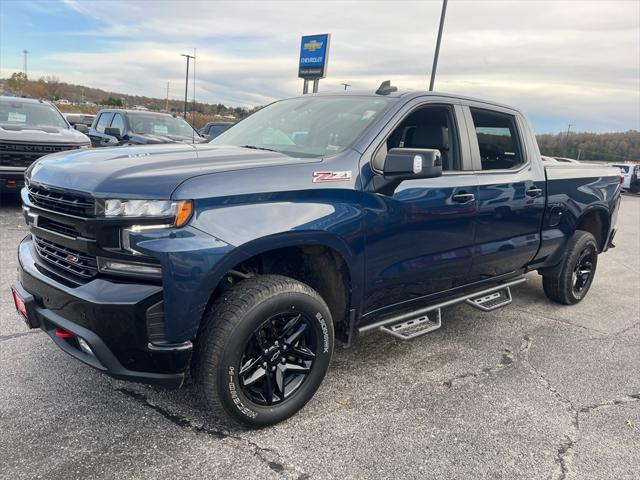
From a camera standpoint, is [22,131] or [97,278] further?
[22,131]

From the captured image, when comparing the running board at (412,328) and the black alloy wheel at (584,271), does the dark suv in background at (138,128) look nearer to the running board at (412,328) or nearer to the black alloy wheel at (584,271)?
the black alloy wheel at (584,271)

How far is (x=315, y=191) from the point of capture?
2814mm

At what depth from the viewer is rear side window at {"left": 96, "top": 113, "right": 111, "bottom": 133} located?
12078mm

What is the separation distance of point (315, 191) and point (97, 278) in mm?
1179

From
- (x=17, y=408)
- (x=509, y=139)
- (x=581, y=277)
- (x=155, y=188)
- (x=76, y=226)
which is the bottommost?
(x=17, y=408)

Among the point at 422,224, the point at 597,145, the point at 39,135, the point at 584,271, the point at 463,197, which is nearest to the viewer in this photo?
the point at 422,224

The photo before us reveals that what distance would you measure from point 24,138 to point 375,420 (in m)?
7.30

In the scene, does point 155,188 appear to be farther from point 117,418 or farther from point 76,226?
point 117,418

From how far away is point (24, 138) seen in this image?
784 centimetres

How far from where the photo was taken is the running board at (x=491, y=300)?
4.13 meters

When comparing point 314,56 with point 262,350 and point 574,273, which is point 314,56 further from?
point 262,350

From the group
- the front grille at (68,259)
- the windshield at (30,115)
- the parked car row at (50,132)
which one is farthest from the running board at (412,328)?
the windshield at (30,115)

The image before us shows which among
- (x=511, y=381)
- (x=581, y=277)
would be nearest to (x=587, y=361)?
(x=511, y=381)

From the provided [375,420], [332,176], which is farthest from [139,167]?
[375,420]
